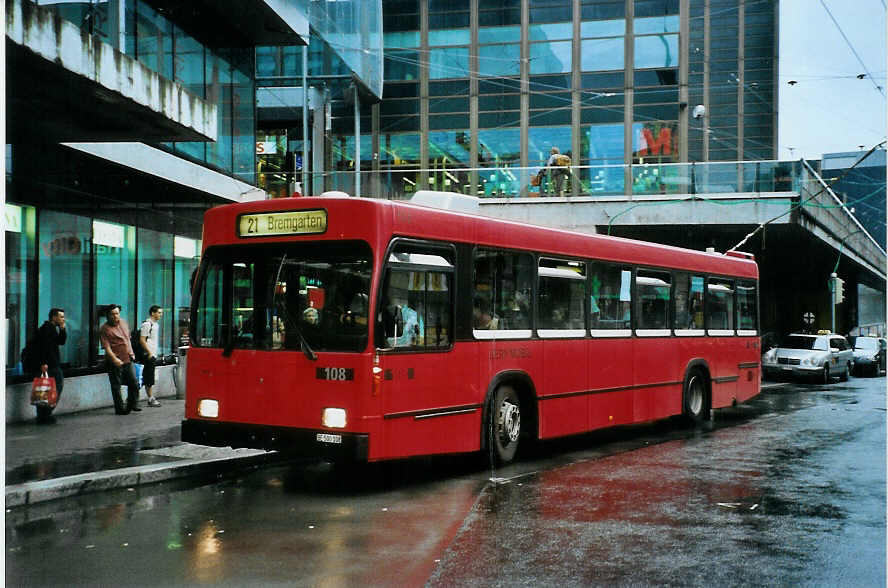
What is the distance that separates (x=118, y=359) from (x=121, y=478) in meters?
6.53

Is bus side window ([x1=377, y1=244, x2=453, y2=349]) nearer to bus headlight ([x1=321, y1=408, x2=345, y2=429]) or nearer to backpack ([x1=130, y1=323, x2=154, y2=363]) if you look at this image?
bus headlight ([x1=321, y1=408, x2=345, y2=429])

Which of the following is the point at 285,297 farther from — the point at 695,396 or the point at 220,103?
the point at 220,103

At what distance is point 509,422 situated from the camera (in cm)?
1073

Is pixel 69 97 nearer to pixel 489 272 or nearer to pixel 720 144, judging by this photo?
pixel 489 272

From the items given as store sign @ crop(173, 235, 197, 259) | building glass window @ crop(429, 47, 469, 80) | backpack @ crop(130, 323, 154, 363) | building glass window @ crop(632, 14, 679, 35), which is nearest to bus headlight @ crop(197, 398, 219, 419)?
backpack @ crop(130, 323, 154, 363)

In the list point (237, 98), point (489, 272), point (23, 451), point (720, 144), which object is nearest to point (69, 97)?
point (23, 451)

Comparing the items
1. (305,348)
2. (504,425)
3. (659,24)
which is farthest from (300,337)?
(659,24)

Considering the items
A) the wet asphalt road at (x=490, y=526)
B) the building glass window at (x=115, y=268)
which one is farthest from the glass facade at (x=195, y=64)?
the wet asphalt road at (x=490, y=526)

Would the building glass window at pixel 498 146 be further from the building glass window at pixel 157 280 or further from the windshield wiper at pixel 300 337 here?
the windshield wiper at pixel 300 337

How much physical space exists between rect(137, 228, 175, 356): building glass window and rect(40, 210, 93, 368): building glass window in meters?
2.01

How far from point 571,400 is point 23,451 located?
6.37m

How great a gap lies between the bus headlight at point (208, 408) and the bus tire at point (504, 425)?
278 centimetres

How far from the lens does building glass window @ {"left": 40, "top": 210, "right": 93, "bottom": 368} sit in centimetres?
1541

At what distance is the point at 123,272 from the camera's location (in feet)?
60.0
